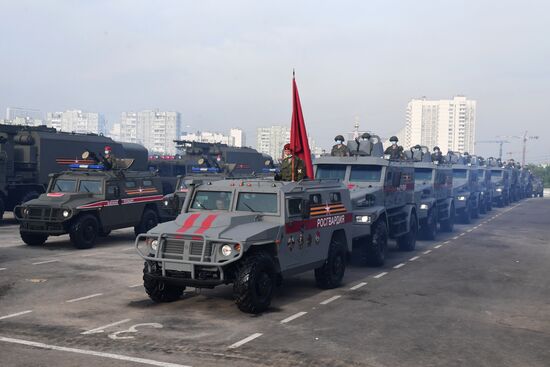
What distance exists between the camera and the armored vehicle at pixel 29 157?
935 inches

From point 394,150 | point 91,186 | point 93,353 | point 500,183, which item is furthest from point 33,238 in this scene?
point 500,183

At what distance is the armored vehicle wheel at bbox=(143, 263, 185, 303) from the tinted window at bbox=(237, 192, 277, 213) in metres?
1.82

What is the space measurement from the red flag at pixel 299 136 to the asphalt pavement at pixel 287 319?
258 centimetres

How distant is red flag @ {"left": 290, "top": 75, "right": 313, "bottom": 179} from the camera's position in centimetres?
1307

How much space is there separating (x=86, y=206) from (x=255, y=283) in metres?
8.77

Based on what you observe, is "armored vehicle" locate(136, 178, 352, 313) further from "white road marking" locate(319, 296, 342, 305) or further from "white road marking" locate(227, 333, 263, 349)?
"white road marking" locate(227, 333, 263, 349)

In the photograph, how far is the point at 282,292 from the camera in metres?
12.1

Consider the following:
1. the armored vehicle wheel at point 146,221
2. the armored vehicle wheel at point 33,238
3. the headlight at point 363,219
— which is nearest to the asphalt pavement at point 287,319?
the headlight at point 363,219

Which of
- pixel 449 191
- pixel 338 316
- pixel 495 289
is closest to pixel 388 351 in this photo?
pixel 338 316

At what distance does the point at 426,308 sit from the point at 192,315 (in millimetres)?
4131

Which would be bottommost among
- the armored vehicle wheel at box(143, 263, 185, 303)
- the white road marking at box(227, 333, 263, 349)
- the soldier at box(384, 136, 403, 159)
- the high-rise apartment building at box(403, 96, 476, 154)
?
the white road marking at box(227, 333, 263, 349)

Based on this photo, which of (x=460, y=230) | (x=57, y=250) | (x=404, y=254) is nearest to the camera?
(x=57, y=250)

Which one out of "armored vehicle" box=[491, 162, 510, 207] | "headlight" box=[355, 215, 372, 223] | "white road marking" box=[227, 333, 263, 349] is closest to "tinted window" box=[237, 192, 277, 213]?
"white road marking" box=[227, 333, 263, 349]

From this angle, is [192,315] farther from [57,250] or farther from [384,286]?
[57,250]
